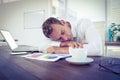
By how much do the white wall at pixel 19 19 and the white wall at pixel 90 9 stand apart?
1.03 m

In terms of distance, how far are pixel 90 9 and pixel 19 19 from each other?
1.88m

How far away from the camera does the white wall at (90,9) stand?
309cm

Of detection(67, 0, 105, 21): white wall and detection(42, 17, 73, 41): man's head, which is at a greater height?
detection(67, 0, 105, 21): white wall

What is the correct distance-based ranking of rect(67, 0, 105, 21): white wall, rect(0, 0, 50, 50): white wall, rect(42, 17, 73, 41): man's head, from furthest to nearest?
1. rect(0, 0, 50, 50): white wall
2. rect(67, 0, 105, 21): white wall
3. rect(42, 17, 73, 41): man's head

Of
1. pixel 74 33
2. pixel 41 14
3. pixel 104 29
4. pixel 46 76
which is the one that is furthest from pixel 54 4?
pixel 46 76

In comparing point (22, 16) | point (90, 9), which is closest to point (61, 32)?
point (90, 9)

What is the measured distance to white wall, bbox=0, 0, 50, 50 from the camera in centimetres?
362

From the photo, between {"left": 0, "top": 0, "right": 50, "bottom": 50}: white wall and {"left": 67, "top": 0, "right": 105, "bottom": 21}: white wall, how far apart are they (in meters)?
1.03

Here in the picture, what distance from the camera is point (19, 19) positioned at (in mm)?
3727

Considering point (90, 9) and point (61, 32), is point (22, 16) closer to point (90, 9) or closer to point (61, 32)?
point (90, 9)

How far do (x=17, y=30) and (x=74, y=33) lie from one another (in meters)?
2.50

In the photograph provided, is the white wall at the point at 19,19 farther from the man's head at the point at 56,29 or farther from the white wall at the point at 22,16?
the man's head at the point at 56,29

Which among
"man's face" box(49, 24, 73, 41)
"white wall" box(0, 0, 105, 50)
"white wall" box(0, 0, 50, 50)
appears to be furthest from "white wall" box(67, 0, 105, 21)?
"man's face" box(49, 24, 73, 41)

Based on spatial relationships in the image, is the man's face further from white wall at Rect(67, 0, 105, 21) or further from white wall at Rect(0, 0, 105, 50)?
white wall at Rect(0, 0, 105, 50)
